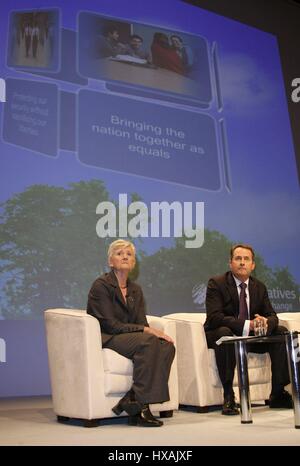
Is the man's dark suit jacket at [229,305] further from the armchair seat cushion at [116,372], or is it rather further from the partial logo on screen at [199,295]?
the partial logo on screen at [199,295]

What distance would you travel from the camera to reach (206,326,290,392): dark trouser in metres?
4.00

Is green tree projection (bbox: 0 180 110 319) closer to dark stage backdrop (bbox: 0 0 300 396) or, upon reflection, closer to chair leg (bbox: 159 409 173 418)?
dark stage backdrop (bbox: 0 0 300 396)

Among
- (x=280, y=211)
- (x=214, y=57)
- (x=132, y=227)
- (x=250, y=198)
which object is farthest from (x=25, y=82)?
(x=280, y=211)

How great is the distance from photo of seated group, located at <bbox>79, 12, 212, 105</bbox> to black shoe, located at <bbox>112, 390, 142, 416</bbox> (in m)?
2.96

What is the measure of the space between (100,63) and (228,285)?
7.81 ft

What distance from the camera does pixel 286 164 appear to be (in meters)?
6.48

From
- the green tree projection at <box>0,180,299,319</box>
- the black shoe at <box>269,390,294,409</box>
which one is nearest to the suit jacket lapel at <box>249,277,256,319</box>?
the black shoe at <box>269,390,294,409</box>

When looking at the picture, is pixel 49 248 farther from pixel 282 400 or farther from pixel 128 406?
pixel 282 400

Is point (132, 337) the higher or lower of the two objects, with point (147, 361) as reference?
higher

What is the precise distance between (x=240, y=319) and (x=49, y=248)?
1780 millimetres

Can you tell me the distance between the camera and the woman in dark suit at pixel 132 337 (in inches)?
138

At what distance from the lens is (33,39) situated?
523 centimetres

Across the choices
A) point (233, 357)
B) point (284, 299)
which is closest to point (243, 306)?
point (233, 357)
